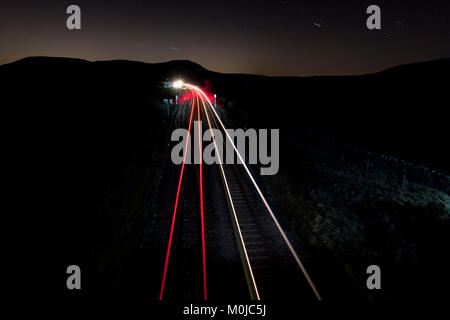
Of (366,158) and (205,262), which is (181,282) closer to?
(205,262)

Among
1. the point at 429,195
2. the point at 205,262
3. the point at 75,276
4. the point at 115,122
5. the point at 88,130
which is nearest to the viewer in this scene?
the point at 75,276

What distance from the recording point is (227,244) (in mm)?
12250

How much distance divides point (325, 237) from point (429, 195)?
243 inches

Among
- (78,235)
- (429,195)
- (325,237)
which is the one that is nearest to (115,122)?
(78,235)

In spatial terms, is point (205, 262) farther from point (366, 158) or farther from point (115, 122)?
point (115, 122)

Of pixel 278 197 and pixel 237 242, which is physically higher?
pixel 278 197

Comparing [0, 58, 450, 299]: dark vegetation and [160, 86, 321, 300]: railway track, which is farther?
[0, 58, 450, 299]: dark vegetation

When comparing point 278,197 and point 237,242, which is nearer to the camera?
point 237,242

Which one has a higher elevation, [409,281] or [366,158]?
[366,158]

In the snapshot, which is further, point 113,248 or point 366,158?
point 366,158

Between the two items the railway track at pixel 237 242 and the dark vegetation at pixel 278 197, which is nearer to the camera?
the railway track at pixel 237 242

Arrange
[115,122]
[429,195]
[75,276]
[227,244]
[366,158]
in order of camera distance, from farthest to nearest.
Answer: [115,122]
[366,158]
[429,195]
[227,244]
[75,276]
